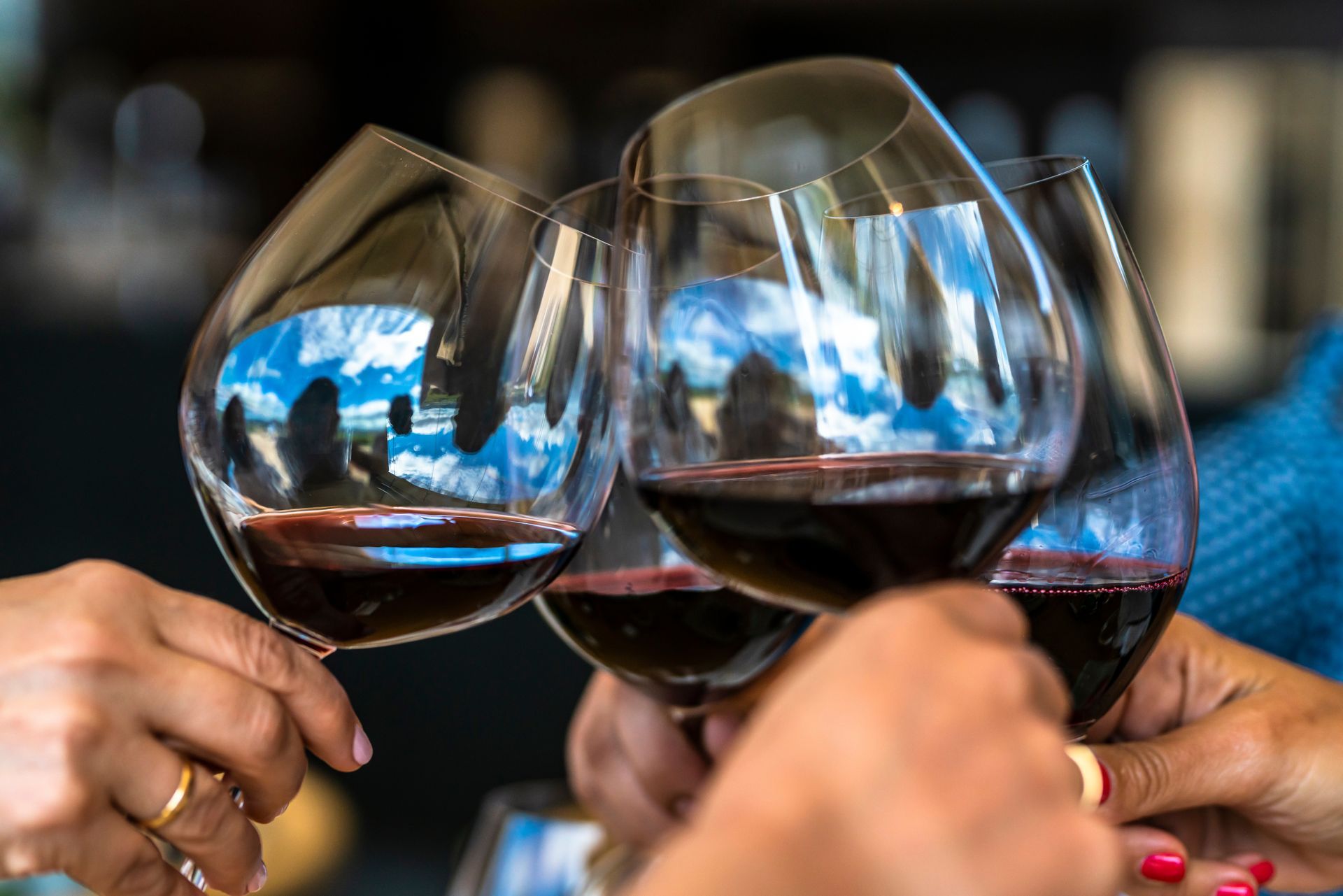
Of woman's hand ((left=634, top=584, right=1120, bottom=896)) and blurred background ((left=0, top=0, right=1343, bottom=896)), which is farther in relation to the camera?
blurred background ((left=0, top=0, right=1343, bottom=896))

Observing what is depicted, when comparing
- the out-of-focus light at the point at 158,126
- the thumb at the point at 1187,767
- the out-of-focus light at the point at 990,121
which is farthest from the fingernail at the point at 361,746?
the out-of-focus light at the point at 990,121

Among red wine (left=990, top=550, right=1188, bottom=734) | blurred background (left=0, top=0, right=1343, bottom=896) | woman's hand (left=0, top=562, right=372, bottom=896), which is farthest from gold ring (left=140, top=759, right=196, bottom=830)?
blurred background (left=0, top=0, right=1343, bottom=896)

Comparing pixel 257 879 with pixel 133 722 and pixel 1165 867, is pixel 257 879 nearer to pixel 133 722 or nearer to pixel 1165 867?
pixel 133 722

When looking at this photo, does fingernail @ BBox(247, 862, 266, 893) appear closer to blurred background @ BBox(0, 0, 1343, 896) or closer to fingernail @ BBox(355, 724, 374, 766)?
fingernail @ BBox(355, 724, 374, 766)

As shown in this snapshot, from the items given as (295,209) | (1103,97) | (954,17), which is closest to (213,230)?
(954,17)

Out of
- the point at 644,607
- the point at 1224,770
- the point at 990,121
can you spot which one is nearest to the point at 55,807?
the point at 644,607

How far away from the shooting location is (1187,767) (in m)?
0.54

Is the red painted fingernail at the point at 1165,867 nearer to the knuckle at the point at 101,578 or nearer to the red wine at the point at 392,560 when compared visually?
the red wine at the point at 392,560

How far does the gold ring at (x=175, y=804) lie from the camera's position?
1.41ft

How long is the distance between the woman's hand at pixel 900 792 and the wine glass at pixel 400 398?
186 millimetres

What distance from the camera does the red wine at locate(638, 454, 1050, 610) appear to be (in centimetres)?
35

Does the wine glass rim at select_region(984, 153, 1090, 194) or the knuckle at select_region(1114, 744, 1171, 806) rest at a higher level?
the wine glass rim at select_region(984, 153, 1090, 194)

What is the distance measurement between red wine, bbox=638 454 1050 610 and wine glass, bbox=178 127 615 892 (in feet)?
0.24

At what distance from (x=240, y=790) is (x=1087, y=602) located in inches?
12.4
